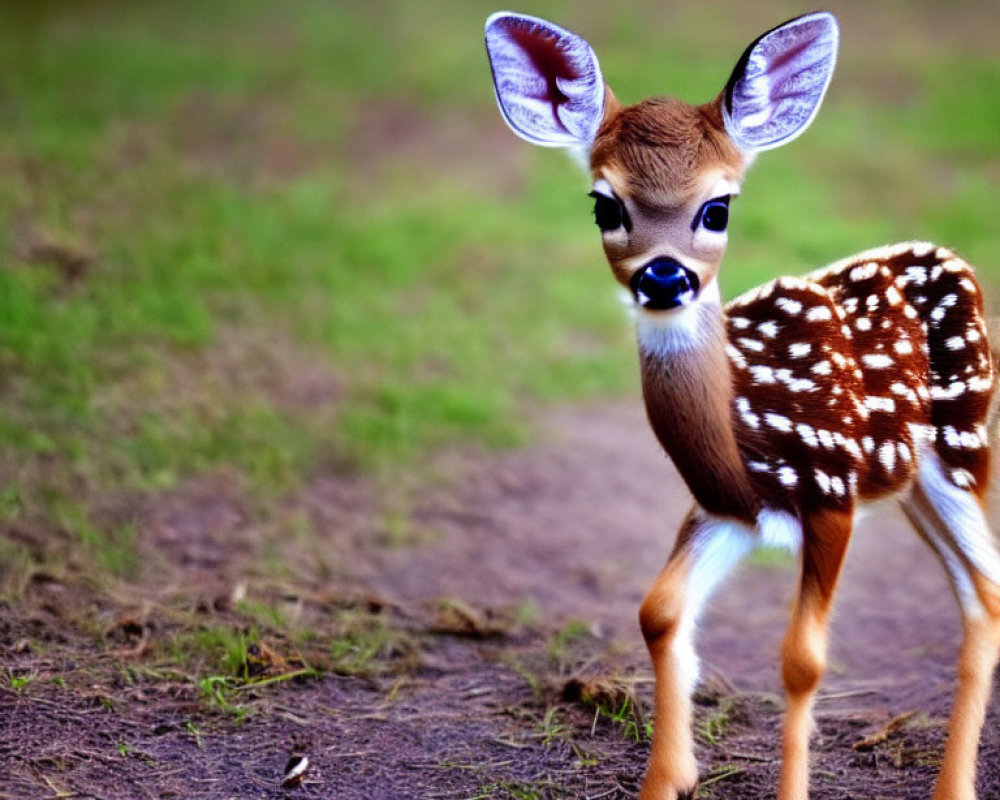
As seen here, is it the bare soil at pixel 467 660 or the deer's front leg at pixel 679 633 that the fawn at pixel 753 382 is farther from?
the bare soil at pixel 467 660

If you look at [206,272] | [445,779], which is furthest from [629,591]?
[206,272]

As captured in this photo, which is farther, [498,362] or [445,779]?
[498,362]

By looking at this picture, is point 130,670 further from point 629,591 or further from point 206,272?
point 206,272

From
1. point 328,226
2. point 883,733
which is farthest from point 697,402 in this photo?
point 328,226

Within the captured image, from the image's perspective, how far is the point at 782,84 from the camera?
11.7 feet

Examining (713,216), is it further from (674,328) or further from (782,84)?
(782,84)

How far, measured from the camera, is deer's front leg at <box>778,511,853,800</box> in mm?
3471

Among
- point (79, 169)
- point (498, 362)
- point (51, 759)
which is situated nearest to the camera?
point (51, 759)

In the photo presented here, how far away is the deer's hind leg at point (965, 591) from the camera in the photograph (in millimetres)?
3680

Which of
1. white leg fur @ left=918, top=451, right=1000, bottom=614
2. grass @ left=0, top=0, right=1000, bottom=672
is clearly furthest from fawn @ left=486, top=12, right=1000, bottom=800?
grass @ left=0, top=0, right=1000, bottom=672

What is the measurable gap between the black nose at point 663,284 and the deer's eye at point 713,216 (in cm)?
13

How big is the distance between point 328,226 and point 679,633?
620cm

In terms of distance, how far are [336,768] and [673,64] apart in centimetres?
901

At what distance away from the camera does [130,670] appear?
174 inches
